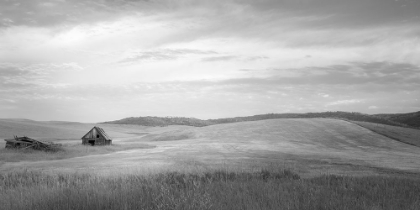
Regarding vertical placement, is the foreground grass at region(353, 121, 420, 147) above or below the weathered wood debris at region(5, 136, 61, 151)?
below

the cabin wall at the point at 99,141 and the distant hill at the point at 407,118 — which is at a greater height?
the distant hill at the point at 407,118

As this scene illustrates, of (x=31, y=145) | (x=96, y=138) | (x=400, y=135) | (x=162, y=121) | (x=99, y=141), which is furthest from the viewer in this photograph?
(x=162, y=121)

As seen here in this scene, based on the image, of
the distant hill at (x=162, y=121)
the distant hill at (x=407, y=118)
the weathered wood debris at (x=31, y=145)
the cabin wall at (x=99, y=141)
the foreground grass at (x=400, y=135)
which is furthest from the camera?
the distant hill at (x=407, y=118)

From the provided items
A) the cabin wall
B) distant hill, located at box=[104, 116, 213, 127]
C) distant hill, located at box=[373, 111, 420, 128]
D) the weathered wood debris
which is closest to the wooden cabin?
the cabin wall

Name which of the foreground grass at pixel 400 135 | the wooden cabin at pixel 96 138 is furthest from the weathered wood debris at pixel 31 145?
the foreground grass at pixel 400 135

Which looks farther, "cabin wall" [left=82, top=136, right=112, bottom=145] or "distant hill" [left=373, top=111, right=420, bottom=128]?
"distant hill" [left=373, top=111, right=420, bottom=128]

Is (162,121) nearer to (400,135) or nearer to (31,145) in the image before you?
(400,135)

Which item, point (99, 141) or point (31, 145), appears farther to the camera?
point (99, 141)

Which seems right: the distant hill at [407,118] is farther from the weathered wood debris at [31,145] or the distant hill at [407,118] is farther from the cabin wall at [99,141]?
the weathered wood debris at [31,145]

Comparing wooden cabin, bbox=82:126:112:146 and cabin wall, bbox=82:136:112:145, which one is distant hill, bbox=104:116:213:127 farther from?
cabin wall, bbox=82:136:112:145

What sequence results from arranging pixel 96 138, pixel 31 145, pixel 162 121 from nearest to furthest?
pixel 31 145, pixel 96 138, pixel 162 121

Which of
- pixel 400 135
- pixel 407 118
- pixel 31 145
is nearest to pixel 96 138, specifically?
pixel 31 145

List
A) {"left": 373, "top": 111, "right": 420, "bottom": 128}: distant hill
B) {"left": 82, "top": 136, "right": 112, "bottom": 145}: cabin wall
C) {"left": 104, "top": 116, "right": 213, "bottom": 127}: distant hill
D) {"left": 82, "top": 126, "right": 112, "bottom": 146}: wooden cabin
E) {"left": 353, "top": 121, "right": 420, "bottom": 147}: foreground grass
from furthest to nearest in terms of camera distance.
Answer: {"left": 373, "top": 111, "right": 420, "bottom": 128}: distant hill
{"left": 104, "top": 116, "right": 213, "bottom": 127}: distant hill
{"left": 353, "top": 121, "right": 420, "bottom": 147}: foreground grass
{"left": 82, "top": 126, "right": 112, "bottom": 146}: wooden cabin
{"left": 82, "top": 136, "right": 112, "bottom": 145}: cabin wall

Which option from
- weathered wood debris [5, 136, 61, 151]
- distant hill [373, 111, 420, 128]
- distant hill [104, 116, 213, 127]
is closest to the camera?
weathered wood debris [5, 136, 61, 151]
